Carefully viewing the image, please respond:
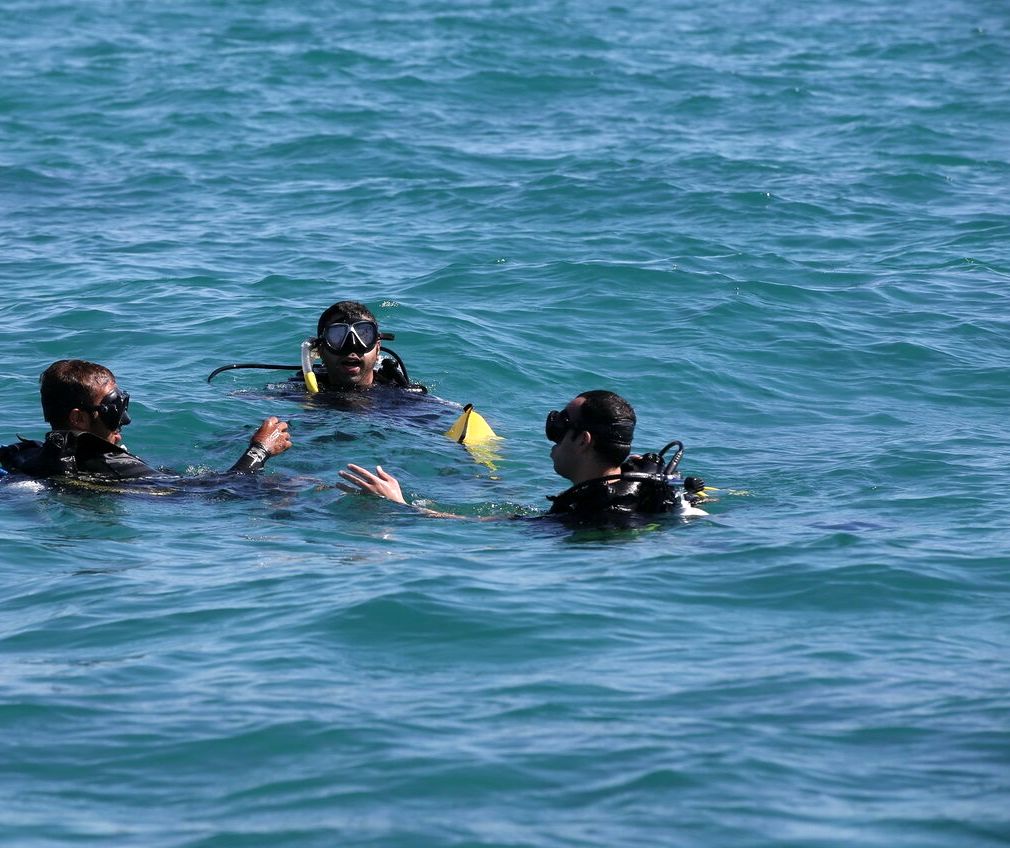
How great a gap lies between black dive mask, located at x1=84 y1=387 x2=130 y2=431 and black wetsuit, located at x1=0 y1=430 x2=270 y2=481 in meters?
0.11

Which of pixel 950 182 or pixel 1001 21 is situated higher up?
pixel 1001 21

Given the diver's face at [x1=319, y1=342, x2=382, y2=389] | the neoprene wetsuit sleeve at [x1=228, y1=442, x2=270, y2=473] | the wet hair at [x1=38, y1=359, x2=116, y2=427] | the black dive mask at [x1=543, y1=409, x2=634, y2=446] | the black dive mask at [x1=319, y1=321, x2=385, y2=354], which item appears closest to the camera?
the black dive mask at [x1=543, y1=409, x2=634, y2=446]

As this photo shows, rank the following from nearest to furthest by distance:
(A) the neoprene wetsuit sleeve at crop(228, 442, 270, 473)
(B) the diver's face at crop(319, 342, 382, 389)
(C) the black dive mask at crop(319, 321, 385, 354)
A: (A) the neoprene wetsuit sleeve at crop(228, 442, 270, 473) < (C) the black dive mask at crop(319, 321, 385, 354) < (B) the diver's face at crop(319, 342, 382, 389)

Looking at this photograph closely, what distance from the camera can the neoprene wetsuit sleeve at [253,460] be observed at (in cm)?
809

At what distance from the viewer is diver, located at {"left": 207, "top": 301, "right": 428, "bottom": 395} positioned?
32.3 feet

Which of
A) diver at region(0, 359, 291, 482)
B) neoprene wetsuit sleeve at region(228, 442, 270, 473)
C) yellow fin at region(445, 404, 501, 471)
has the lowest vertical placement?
yellow fin at region(445, 404, 501, 471)

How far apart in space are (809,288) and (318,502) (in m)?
6.54

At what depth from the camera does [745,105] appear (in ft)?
65.9

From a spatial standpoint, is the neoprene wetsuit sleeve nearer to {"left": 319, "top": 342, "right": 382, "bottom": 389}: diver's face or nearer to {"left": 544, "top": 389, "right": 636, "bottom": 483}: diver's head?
{"left": 544, "top": 389, "right": 636, "bottom": 483}: diver's head

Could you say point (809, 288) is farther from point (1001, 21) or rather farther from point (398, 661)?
point (1001, 21)

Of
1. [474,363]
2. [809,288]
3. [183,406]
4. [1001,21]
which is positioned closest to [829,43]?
[1001,21]

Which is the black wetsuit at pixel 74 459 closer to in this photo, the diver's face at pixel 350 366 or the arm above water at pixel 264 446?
the arm above water at pixel 264 446

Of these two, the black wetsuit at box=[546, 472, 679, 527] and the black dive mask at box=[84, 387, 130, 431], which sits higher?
the black dive mask at box=[84, 387, 130, 431]

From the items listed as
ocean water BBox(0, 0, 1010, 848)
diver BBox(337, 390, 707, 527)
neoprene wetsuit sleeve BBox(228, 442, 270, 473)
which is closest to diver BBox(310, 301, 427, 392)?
ocean water BBox(0, 0, 1010, 848)
